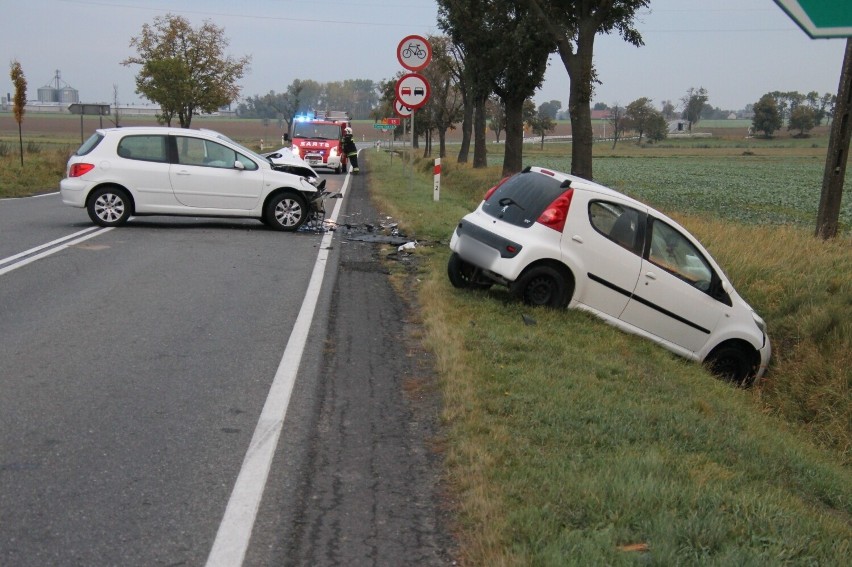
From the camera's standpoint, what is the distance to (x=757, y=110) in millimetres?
122375

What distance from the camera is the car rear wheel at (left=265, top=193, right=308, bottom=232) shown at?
615 inches

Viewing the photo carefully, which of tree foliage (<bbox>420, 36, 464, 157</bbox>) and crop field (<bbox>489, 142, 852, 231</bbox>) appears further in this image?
tree foliage (<bbox>420, 36, 464, 157</bbox>)

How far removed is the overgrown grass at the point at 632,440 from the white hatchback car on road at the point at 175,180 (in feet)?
19.0

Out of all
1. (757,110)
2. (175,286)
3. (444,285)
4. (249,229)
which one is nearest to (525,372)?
(444,285)

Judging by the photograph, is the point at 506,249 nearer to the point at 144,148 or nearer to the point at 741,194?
the point at 144,148

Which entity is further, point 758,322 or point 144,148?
point 144,148

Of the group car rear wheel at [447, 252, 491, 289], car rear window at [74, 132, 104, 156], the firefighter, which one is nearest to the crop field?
the firefighter

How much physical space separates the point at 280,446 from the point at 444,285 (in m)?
5.55

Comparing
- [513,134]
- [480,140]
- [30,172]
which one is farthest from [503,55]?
[30,172]

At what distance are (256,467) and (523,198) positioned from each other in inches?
211

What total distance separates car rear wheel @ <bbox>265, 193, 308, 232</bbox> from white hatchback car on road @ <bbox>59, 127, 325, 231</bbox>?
17 mm

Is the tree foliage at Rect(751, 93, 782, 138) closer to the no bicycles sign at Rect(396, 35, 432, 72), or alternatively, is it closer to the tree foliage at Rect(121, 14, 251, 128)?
the tree foliage at Rect(121, 14, 251, 128)

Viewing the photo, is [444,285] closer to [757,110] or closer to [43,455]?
[43,455]

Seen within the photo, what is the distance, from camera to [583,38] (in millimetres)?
21844
